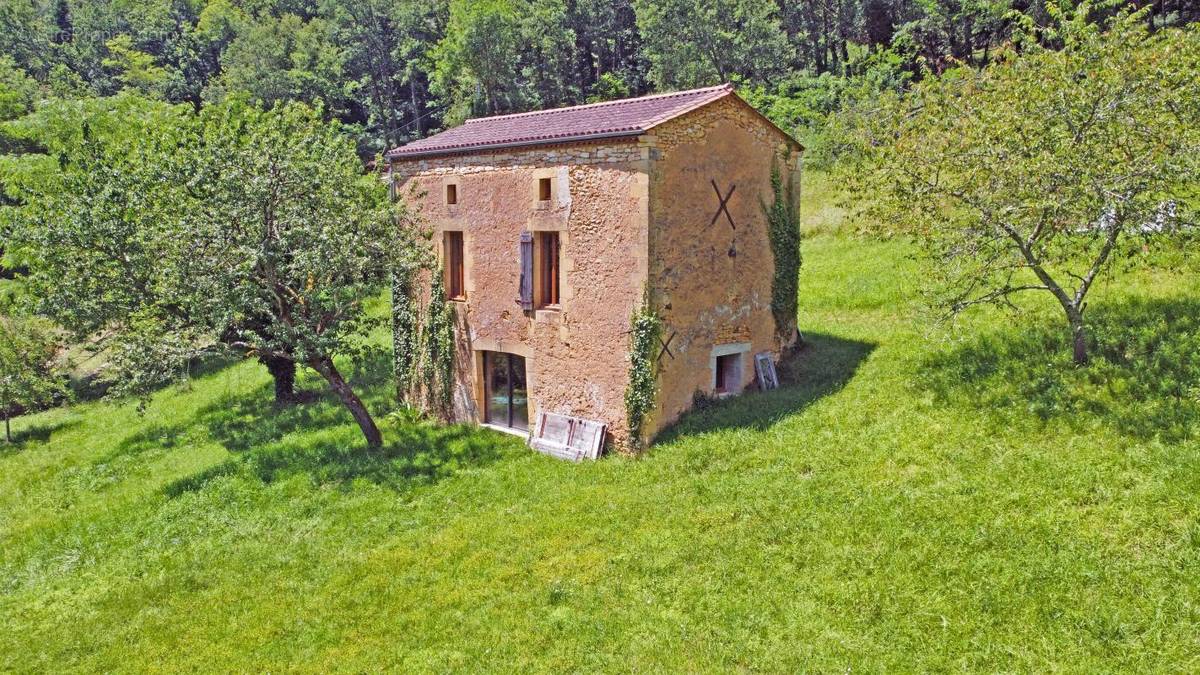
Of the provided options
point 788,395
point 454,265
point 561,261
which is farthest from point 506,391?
point 788,395

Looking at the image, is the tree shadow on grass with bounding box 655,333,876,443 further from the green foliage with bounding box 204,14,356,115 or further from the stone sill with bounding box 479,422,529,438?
the green foliage with bounding box 204,14,356,115

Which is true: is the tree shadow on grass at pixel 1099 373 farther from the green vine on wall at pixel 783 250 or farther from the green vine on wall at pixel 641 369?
the green vine on wall at pixel 641 369

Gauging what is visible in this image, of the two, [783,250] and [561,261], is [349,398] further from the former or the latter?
[783,250]

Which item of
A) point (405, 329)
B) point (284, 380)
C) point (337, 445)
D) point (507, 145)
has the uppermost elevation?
point (507, 145)

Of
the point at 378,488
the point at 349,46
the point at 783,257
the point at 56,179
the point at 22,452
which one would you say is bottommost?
the point at 22,452

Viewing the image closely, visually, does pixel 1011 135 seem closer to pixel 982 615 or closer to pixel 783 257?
pixel 783 257

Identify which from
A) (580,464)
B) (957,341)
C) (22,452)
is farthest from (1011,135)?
(22,452)
